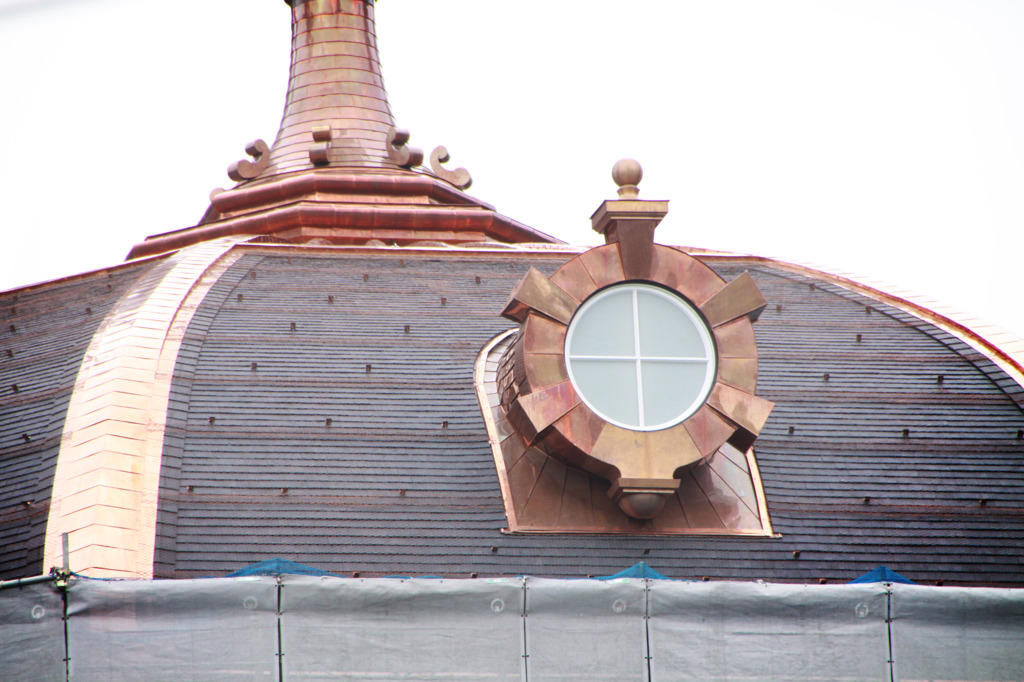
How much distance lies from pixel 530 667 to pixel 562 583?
3.27 feet

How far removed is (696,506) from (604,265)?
372 cm

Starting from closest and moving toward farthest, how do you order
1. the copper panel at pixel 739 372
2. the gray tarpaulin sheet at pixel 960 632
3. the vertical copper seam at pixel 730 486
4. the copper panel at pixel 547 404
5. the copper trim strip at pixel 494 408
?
1. the gray tarpaulin sheet at pixel 960 632
2. the copper panel at pixel 547 404
3. the copper trim strip at pixel 494 408
4. the copper panel at pixel 739 372
5. the vertical copper seam at pixel 730 486

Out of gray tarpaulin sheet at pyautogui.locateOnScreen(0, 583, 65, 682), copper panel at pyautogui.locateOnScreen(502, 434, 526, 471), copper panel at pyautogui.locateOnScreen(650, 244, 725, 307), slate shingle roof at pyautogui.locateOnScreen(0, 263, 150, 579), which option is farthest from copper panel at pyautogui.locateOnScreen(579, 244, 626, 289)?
gray tarpaulin sheet at pyautogui.locateOnScreen(0, 583, 65, 682)

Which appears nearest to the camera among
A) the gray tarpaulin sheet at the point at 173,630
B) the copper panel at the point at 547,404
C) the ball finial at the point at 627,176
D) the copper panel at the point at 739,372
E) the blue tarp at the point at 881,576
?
the gray tarpaulin sheet at the point at 173,630

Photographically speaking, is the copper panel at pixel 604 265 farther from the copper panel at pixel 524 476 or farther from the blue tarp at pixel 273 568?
the blue tarp at pixel 273 568

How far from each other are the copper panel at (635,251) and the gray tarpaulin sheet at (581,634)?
5.87m

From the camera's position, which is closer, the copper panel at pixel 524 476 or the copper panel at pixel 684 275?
the copper panel at pixel 524 476

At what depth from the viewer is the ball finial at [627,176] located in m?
21.2

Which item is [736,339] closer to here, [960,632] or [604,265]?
[604,265]

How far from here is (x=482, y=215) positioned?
3012 cm

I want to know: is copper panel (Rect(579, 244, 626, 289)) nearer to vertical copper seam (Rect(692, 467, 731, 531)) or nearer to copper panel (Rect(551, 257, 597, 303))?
copper panel (Rect(551, 257, 597, 303))

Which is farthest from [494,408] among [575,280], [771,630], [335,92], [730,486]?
[335,92]

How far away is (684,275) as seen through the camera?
20891 mm

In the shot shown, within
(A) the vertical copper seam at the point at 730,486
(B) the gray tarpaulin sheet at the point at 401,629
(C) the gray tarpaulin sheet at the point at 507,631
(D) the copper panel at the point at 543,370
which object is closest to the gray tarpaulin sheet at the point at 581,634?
(C) the gray tarpaulin sheet at the point at 507,631
